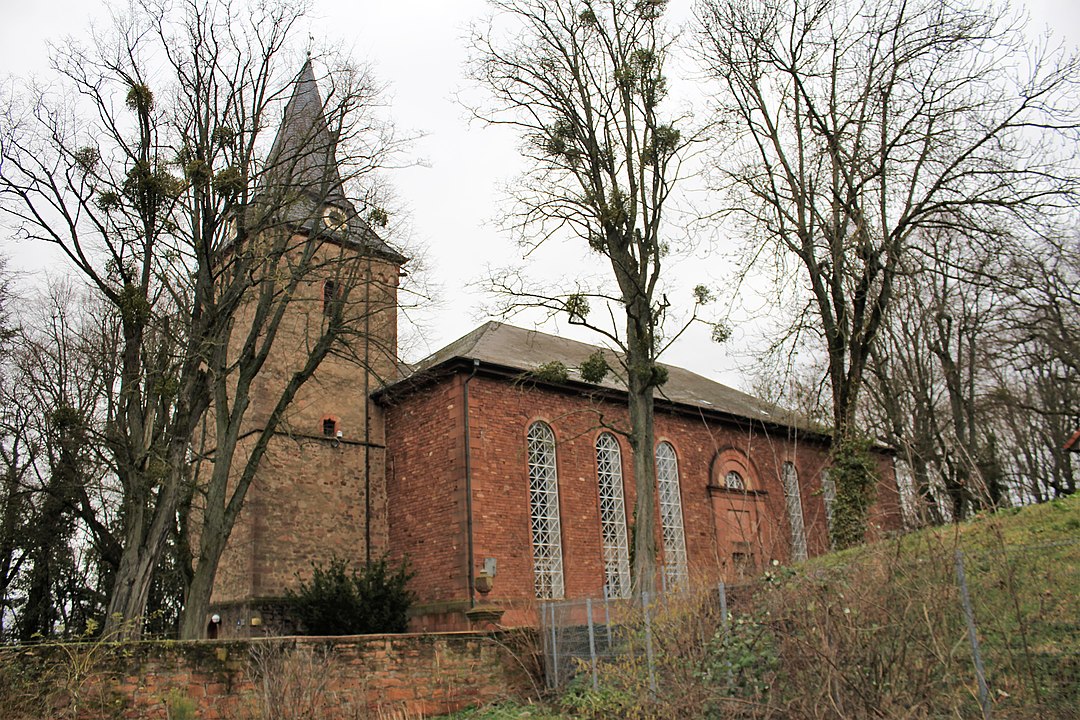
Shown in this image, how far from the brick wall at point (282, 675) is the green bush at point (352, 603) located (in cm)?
374

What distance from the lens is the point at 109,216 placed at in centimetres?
1477

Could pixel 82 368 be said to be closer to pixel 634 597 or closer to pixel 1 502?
pixel 1 502

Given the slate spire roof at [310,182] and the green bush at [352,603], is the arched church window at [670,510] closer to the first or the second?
the green bush at [352,603]

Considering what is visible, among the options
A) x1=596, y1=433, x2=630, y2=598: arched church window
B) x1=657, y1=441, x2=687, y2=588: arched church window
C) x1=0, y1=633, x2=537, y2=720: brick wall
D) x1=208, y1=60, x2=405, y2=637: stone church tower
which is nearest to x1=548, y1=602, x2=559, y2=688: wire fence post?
x1=0, y1=633, x2=537, y2=720: brick wall

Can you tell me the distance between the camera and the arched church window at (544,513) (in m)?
19.0

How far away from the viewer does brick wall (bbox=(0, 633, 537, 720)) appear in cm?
974

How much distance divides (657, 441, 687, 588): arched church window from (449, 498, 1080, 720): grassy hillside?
13.0 m

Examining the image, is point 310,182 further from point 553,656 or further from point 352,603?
point 553,656

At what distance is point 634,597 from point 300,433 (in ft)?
35.2

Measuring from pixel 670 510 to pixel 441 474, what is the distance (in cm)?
683

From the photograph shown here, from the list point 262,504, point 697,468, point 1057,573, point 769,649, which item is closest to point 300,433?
point 262,504

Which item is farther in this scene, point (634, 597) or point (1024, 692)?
point (634, 597)

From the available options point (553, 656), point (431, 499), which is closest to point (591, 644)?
point (553, 656)

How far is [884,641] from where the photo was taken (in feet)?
21.1
